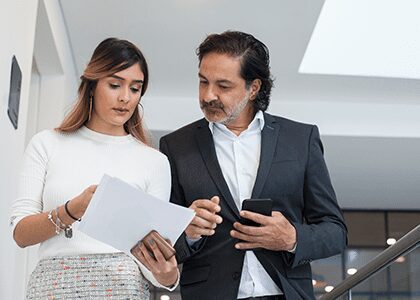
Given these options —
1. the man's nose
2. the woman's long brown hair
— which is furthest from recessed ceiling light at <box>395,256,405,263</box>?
the woman's long brown hair

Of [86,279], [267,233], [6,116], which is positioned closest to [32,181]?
[86,279]

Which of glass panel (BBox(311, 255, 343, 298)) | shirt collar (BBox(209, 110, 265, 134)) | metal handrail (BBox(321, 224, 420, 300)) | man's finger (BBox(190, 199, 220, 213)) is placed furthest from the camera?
glass panel (BBox(311, 255, 343, 298))

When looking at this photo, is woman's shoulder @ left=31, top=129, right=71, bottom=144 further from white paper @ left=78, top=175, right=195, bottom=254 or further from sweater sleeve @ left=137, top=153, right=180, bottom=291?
white paper @ left=78, top=175, right=195, bottom=254

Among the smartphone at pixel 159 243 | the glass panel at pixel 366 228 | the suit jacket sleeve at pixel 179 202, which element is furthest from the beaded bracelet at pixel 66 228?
the glass panel at pixel 366 228

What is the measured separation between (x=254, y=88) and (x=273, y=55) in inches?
153

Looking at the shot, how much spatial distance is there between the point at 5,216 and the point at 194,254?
1.19 m

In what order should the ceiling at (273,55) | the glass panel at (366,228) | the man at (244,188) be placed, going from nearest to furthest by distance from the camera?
the man at (244,188) → the ceiling at (273,55) → the glass panel at (366,228)

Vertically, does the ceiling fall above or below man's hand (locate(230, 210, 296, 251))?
above

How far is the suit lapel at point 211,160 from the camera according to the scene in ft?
8.03

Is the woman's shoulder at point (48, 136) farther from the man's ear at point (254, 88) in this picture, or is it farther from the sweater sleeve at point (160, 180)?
the man's ear at point (254, 88)

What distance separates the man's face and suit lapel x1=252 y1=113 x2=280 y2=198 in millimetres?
92

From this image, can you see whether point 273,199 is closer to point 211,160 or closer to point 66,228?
point 211,160

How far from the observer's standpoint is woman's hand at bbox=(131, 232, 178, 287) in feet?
6.97

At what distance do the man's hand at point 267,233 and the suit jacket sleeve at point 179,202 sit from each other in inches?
5.4
